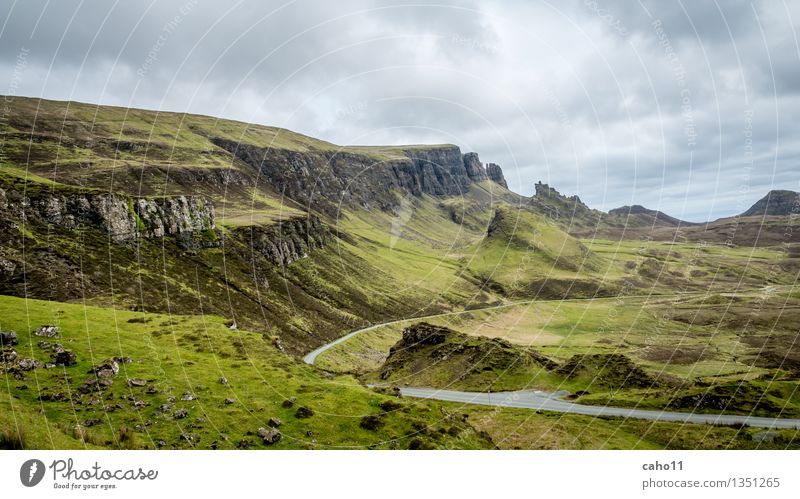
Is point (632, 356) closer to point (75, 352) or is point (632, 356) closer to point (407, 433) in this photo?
point (407, 433)

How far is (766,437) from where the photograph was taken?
6425cm

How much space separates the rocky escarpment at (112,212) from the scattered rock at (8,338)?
76600 mm

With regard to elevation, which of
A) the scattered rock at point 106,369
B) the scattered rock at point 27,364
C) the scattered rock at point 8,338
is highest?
the scattered rock at point 8,338

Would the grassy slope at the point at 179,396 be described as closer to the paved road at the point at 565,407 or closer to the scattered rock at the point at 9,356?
the scattered rock at the point at 9,356

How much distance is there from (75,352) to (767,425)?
104921 mm

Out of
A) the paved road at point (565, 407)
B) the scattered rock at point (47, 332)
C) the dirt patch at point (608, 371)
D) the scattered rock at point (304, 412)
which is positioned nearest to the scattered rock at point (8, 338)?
the scattered rock at point (47, 332)

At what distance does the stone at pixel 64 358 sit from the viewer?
5634 centimetres

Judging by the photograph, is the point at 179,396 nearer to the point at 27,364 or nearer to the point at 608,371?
the point at 27,364

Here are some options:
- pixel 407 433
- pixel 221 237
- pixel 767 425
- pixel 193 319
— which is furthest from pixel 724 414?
pixel 221 237

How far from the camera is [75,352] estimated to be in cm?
6038

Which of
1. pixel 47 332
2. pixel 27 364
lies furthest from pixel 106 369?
pixel 47 332

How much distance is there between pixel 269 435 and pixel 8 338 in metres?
38.5

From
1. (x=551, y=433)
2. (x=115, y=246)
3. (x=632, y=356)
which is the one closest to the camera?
(x=551, y=433)

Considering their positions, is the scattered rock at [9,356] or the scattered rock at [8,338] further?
the scattered rock at [8,338]
